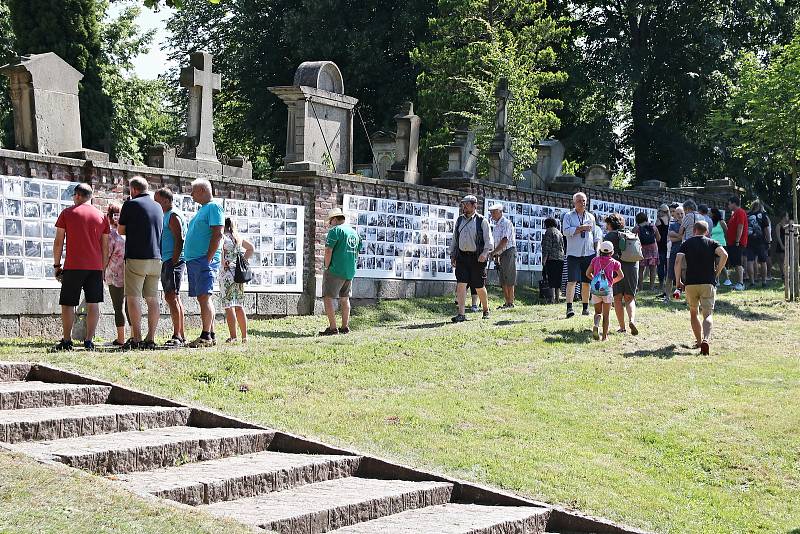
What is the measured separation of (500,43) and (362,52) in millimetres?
8266

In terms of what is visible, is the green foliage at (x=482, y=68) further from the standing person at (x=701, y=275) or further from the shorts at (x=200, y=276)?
the shorts at (x=200, y=276)

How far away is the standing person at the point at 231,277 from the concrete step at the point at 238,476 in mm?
5014

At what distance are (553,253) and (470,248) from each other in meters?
3.45

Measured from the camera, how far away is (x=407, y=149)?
21.0m

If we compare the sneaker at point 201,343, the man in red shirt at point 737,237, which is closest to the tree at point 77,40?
the man in red shirt at point 737,237

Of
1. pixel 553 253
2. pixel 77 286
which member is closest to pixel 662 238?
pixel 553 253

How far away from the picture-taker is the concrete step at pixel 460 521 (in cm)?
750

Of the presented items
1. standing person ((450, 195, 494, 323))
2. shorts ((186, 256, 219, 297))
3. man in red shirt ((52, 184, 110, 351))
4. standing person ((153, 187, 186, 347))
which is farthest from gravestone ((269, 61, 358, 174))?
man in red shirt ((52, 184, 110, 351))

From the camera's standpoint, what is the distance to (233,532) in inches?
255

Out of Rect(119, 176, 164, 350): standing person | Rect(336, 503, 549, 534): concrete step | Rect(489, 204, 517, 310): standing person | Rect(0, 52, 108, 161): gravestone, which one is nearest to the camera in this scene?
Rect(336, 503, 549, 534): concrete step

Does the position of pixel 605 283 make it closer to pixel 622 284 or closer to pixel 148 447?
pixel 622 284

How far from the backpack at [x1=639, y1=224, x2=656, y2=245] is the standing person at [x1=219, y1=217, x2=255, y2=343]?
1032 cm

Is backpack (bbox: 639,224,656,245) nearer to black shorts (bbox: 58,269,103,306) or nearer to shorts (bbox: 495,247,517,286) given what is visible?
shorts (bbox: 495,247,517,286)

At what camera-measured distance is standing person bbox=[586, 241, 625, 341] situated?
1554 centimetres
